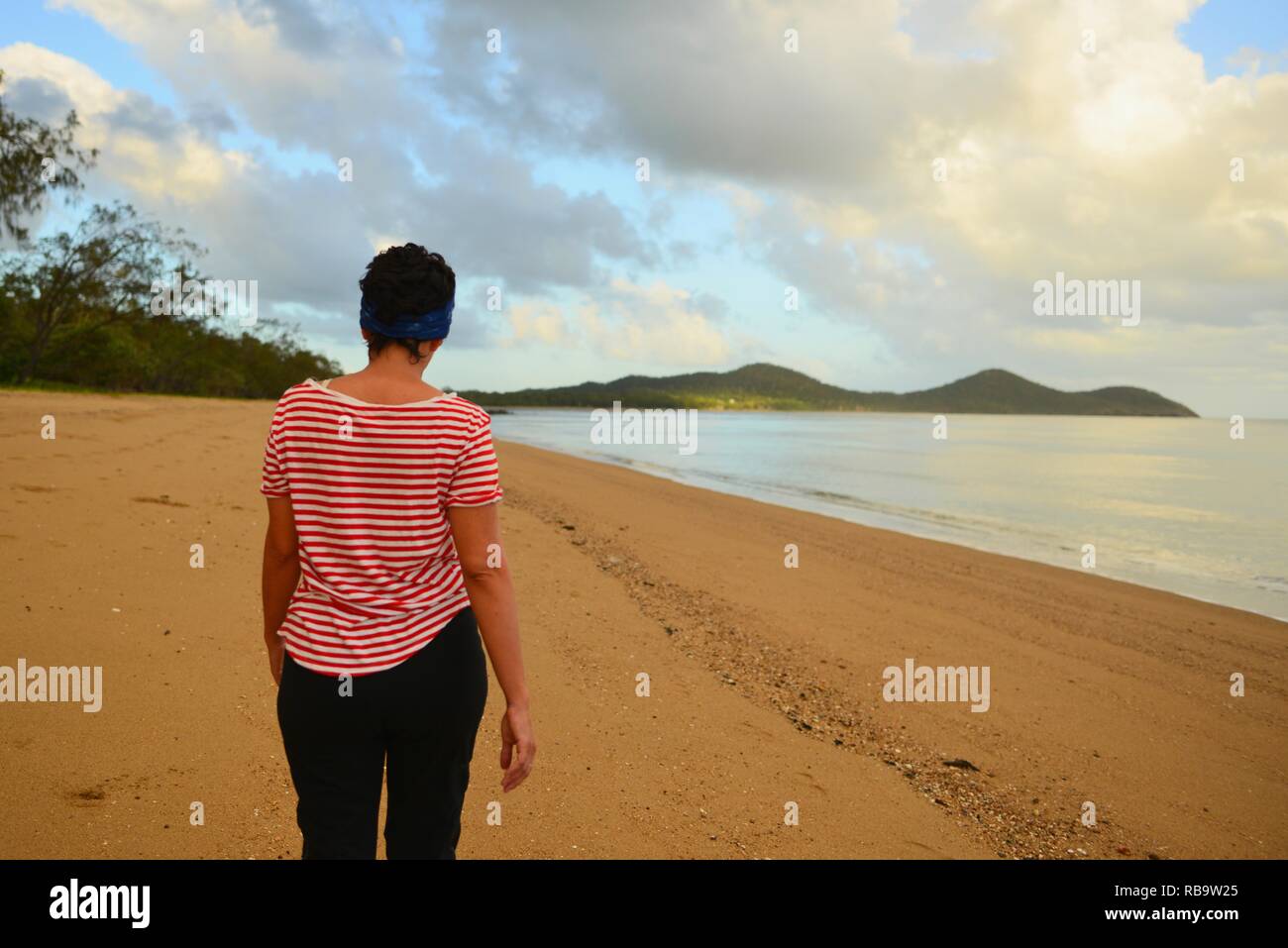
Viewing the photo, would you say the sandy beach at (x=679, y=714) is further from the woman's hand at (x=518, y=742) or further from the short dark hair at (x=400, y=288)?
the short dark hair at (x=400, y=288)

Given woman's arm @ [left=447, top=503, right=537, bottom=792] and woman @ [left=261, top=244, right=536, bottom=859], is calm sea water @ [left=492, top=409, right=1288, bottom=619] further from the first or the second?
woman @ [left=261, top=244, right=536, bottom=859]

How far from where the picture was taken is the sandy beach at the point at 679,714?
3.83m

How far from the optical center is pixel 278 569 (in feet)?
6.85

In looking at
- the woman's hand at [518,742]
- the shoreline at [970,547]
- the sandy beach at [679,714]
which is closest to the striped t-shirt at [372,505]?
the woman's hand at [518,742]

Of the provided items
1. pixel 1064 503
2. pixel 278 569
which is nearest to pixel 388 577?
pixel 278 569

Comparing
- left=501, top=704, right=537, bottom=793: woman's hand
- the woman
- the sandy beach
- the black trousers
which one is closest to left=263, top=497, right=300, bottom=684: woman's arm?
the woman

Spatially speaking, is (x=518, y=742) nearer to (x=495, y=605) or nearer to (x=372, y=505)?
(x=495, y=605)

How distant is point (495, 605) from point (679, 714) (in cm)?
362

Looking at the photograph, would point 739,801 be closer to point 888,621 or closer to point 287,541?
point 287,541

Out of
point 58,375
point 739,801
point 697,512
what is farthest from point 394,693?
point 58,375

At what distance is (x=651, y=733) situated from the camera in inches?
198

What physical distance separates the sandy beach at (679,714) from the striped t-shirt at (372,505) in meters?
2.04

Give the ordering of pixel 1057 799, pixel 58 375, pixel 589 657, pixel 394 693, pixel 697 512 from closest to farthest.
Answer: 1. pixel 394 693
2. pixel 1057 799
3. pixel 589 657
4. pixel 697 512
5. pixel 58 375
